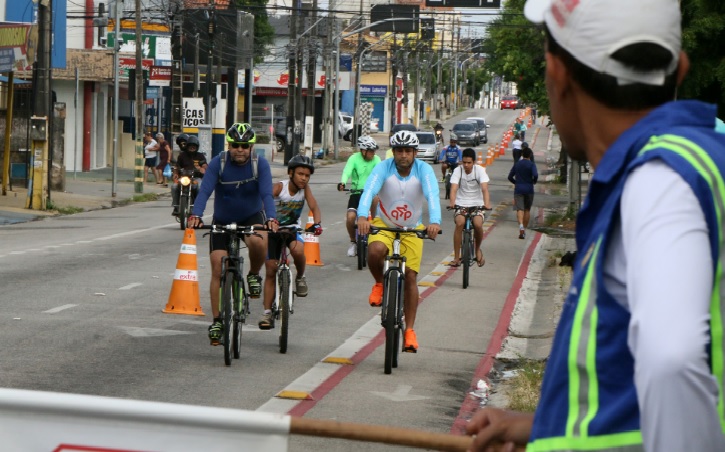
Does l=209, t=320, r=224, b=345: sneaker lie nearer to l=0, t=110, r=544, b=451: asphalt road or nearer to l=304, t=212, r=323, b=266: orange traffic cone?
l=0, t=110, r=544, b=451: asphalt road

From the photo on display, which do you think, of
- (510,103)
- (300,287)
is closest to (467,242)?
(300,287)

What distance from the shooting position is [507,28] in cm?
4131

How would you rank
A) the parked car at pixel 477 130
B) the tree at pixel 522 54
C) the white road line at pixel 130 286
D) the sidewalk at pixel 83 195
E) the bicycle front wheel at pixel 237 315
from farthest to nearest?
the parked car at pixel 477 130, the tree at pixel 522 54, the sidewalk at pixel 83 195, the white road line at pixel 130 286, the bicycle front wheel at pixel 237 315

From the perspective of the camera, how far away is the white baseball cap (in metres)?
2.08

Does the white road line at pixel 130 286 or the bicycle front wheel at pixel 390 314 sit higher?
the bicycle front wheel at pixel 390 314

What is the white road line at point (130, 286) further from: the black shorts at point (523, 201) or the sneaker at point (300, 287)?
the black shorts at point (523, 201)

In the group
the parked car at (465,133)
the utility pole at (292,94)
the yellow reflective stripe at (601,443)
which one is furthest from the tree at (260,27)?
the yellow reflective stripe at (601,443)

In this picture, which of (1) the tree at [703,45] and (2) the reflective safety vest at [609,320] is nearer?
(2) the reflective safety vest at [609,320]

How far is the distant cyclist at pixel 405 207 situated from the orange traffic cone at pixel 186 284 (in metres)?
2.39

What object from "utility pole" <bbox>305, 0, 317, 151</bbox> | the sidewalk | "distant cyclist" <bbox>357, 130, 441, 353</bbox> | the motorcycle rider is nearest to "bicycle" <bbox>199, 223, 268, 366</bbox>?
"distant cyclist" <bbox>357, 130, 441, 353</bbox>

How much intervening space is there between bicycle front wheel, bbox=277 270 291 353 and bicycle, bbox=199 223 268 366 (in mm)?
412

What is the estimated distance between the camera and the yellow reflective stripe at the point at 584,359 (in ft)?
6.67

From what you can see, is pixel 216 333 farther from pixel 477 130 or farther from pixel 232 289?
pixel 477 130

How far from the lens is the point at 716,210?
1916mm
